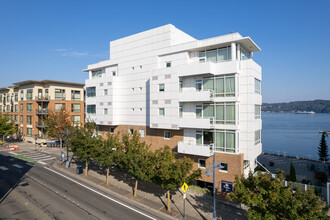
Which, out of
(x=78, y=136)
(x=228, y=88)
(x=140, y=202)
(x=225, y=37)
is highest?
(x=225, y=37)

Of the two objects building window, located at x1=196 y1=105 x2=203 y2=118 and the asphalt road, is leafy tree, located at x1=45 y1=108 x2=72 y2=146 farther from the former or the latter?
building window, located at x1=196 y1=105 x2=203 y2=118

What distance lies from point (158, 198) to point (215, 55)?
17335 mm

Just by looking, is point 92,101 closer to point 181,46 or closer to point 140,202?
point 181,46

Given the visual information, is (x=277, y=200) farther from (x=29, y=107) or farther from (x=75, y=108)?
(x=29, y=107)

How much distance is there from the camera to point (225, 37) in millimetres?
22734

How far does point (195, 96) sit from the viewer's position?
78.1ft

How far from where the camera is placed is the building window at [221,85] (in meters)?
22.5

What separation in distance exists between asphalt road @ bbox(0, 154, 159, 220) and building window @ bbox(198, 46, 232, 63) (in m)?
17.7

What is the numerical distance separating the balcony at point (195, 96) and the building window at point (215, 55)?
13.5ft

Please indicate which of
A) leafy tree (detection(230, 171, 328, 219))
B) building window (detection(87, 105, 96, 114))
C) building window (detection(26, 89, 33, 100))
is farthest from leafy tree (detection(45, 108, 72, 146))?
leafy tree (detection(230, 171, 328, 219))

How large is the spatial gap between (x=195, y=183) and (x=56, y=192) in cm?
1619

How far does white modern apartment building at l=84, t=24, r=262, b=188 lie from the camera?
2248 centimetres

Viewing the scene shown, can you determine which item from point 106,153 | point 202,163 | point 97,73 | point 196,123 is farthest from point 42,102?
point 202,163

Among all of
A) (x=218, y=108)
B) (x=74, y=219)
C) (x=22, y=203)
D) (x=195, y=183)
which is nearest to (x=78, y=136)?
(x=22, y=203)
